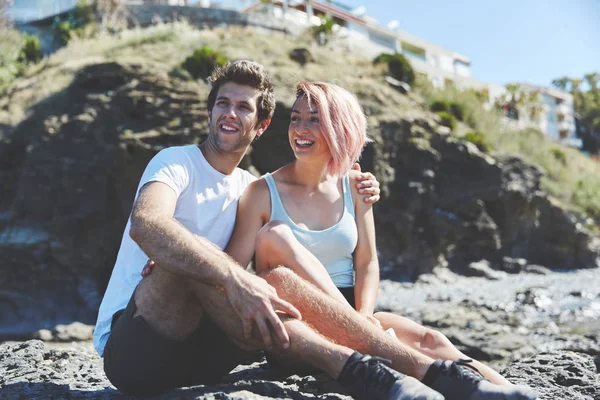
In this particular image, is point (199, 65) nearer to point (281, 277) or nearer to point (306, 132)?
point (306, 132)

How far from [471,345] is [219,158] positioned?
6.22 meters

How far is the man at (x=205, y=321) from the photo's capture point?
2441mm

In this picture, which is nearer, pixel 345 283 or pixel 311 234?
pixel 311 234

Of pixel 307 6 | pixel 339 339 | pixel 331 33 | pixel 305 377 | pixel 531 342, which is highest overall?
pixel 307 6

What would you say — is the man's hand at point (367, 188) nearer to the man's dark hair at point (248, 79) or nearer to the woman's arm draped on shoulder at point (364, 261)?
the woman's arm draped on shoulder at point (364, 261)

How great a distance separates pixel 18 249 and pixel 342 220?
1337 centimetres

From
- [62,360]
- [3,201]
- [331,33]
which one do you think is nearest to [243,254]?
[62,360]

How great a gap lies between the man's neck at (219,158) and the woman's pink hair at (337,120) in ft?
1.93

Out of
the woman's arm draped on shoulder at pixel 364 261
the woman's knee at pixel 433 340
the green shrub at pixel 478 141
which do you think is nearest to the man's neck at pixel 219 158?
the woman's arm draped on shoulder at pixel 364 261

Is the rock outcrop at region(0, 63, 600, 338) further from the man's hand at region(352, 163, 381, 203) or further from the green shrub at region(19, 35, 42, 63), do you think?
the green shrub at region(19, 35, 42, 63)

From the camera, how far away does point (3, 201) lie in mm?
15883

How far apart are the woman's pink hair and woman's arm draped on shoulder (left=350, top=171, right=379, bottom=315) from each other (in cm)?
25

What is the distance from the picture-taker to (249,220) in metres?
3.29

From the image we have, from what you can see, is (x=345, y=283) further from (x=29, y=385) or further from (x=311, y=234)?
(x=29, y=385)
